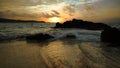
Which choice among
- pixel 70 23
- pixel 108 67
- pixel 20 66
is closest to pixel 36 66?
pixel 20 66

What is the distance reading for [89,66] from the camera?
847cm

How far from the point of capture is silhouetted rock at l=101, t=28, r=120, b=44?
1707cm

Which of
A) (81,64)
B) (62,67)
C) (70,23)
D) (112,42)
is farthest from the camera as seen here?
(70,23)

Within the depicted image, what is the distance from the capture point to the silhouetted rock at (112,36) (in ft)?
56.0

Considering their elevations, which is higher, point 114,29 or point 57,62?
point 114,29

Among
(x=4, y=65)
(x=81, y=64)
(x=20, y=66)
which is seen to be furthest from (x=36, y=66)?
(x=81, y=64)

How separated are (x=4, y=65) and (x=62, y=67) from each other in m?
2.56

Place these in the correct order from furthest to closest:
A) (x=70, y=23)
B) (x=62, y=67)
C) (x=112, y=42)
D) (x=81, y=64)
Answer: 1. (x=70, y=23)
2. (x=112, y=42)
3. (x=81, y=64)
4. (x=62, y=67)

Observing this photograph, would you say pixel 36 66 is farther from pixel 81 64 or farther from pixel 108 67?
pixel 108 67

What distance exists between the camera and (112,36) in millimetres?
17656

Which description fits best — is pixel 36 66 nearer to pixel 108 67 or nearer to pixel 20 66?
pixel 20 66

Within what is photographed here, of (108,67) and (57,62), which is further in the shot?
(57,62)

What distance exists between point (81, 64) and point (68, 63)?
0.60 meters

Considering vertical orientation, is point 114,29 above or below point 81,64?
above
